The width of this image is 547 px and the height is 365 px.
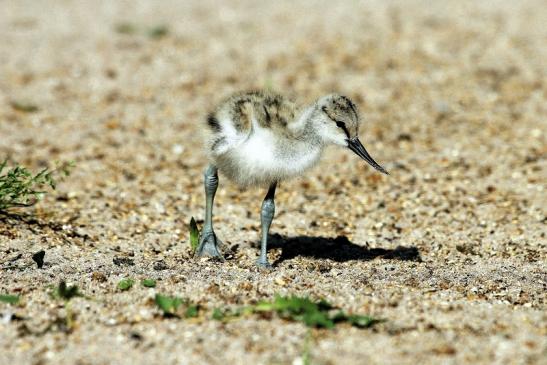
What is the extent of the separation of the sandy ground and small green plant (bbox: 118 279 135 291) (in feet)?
0.33

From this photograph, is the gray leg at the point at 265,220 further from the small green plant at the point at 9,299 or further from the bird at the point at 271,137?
the small green plant at the point at 9,299

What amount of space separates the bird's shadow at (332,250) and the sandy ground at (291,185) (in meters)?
0.02

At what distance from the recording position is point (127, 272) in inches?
193

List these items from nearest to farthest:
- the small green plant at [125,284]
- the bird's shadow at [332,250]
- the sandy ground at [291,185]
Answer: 1. the sandy ground at [291,185]
2. the small green plant at [125,284]
3. the bird's shadow at [332,250]

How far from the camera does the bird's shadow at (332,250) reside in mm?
5469

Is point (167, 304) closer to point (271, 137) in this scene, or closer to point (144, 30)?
point (271, 137)

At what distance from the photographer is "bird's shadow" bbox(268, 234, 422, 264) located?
5469 millimetres

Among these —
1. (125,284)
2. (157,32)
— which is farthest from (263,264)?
(157,32)

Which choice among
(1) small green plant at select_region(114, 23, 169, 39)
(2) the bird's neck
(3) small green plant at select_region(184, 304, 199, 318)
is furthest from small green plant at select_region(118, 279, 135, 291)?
(1) small green plant at select_region(114, 23, 169, 39)

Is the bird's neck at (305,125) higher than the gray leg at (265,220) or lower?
higher

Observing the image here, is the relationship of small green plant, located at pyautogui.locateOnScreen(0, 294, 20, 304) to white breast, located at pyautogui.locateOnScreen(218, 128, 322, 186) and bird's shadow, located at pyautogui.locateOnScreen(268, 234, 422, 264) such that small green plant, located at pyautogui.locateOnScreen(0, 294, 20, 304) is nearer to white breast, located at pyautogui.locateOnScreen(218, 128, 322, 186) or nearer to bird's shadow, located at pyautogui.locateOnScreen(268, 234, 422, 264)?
white breast, located at pyautogui.locateOnScreen(218, 128, 322, 186)

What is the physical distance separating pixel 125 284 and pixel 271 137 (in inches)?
46.1

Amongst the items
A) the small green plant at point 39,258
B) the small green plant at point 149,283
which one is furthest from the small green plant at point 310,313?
the small green plant at point 39,258

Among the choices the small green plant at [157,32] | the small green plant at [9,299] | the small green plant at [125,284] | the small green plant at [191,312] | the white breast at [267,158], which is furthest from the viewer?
the small green plant at [157,32]
